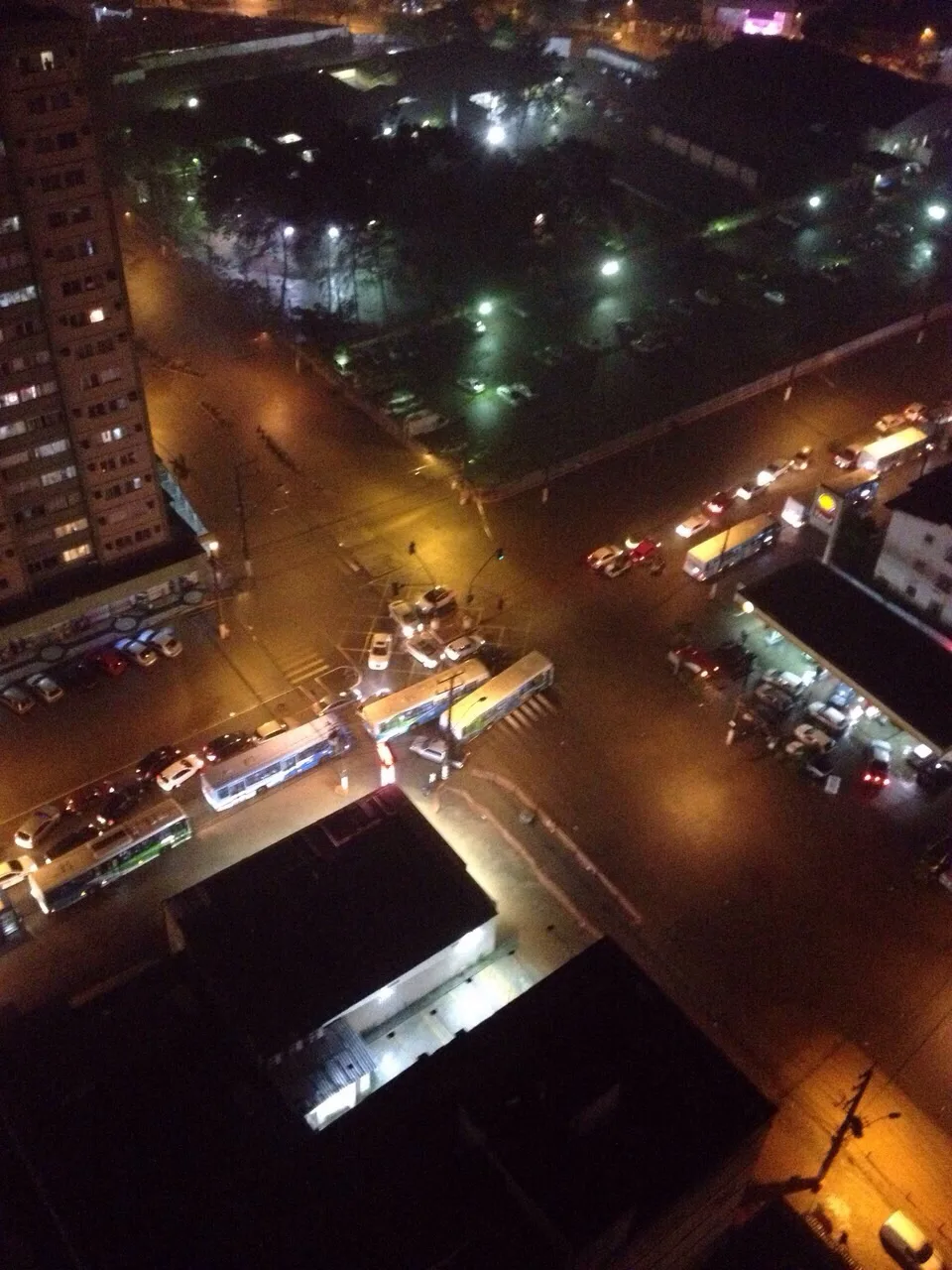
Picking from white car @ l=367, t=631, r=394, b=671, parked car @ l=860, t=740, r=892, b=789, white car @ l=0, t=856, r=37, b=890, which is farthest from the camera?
white car @ l=367, t=631, r=394, b=671

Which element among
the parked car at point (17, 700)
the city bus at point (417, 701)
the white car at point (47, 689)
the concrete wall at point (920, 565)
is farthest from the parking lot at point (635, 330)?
the parked car at point (17, 700)

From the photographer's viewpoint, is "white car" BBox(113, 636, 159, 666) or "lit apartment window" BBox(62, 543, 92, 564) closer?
"lit apartment window" BBox(62, 543, 92, 564)

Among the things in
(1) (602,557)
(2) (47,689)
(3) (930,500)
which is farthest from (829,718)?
(2) (47,689)

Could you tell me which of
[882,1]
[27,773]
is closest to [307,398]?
[27,773]

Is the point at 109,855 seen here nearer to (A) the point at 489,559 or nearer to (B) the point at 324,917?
(B) the point at 324,917

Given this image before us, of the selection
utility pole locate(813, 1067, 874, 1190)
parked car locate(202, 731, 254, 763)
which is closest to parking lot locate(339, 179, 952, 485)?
parked car locate(202, 731, 254, 763)

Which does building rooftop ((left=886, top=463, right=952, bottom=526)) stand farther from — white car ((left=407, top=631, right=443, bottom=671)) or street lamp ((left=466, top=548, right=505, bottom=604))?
white car ((left=407, top=631, right=443, bottom=671))
